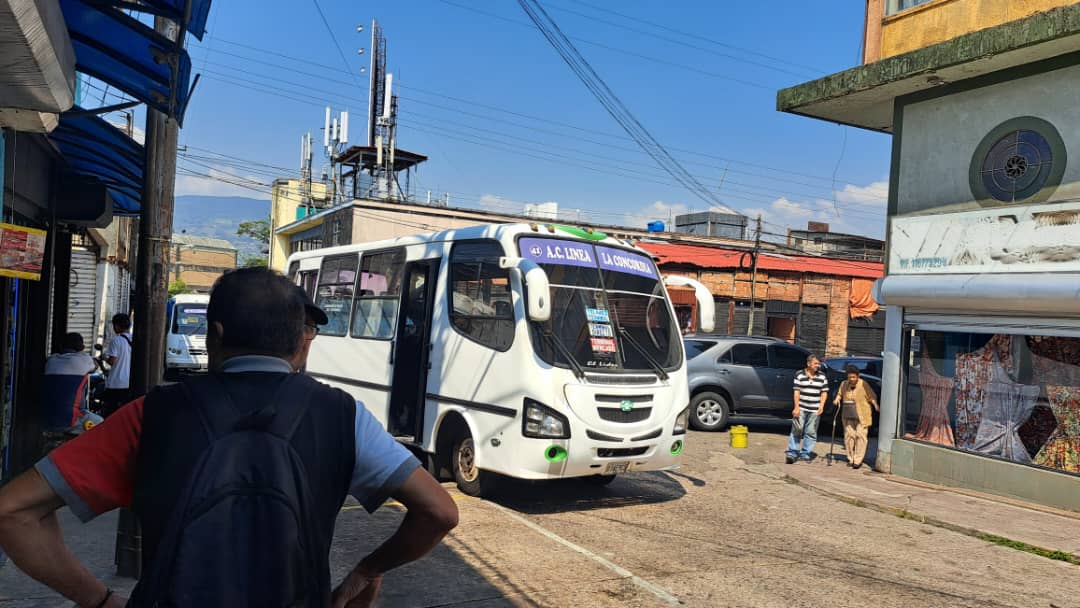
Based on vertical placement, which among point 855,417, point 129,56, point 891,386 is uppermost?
point 129,56

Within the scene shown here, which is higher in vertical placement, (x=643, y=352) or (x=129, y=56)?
(x=129, y=56)

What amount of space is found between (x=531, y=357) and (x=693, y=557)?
244 cm

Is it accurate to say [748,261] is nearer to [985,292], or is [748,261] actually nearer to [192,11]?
[985,292]

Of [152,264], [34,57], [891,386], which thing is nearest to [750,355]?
[891,386]

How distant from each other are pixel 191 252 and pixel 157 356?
353 ft

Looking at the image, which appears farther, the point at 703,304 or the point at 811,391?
the point at 811,391

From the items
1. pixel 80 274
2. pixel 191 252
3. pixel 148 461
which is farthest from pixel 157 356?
pixel 191 252

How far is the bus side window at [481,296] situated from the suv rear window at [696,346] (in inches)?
295

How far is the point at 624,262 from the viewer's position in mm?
9414

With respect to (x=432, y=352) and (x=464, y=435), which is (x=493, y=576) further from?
(x=432, y=352)

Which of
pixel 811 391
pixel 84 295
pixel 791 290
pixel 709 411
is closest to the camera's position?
pixel 811 391

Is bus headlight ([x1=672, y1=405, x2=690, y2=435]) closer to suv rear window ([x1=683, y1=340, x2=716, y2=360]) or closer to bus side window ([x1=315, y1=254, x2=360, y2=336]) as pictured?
bus side window ([x1=315, y1=254, x2=360, y2=336])

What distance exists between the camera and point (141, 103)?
6.12 meters

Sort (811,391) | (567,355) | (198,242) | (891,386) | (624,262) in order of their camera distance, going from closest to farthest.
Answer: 1. (567,355)
2. (624,262)
3. (891,386)
4. (811,391)
5. (198,242)
